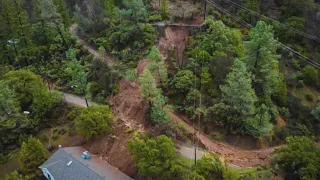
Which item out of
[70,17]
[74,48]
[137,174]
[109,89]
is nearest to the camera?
[137,174]

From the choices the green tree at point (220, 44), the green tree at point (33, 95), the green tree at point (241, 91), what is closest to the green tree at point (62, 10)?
the green tree at point (33, 95)

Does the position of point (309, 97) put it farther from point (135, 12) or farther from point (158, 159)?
point (135, 12)

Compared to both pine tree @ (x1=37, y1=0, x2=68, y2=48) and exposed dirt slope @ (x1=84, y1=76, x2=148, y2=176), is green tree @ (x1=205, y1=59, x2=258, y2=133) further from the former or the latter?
pine tree @ (x1=37, y1=0, x2=68, y2=48)

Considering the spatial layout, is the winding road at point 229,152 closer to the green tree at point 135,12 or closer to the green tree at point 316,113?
the green tree at point 316,113

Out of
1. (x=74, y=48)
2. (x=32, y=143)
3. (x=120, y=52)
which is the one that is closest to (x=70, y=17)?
(x=74, y=48)

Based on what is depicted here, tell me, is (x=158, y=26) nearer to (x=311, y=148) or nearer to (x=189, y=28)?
(x=189, y=28)

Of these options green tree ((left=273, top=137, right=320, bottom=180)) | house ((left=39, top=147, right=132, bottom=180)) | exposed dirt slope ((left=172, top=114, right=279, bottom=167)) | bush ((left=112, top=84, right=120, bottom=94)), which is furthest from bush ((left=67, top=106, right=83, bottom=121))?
green tree ((left=273, top=137, right=320, bottom=180))
